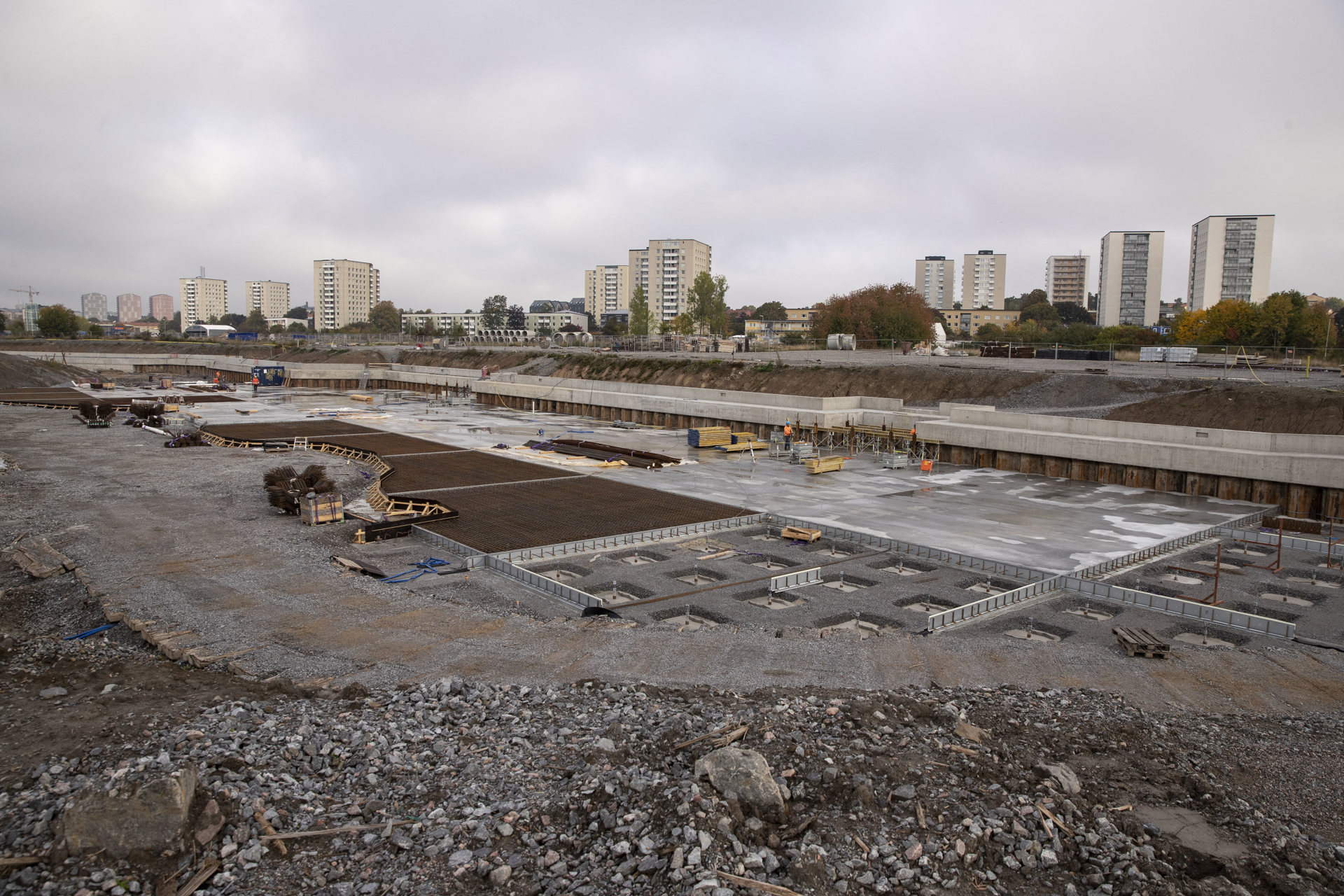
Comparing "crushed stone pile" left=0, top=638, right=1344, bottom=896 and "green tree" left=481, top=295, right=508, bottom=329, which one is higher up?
"green tree" left=481, top=295, right=508, bottom=329

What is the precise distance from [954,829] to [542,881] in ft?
12.9

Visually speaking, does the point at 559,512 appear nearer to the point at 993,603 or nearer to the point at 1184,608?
the point at 993,603

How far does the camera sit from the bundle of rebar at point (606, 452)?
35.8m

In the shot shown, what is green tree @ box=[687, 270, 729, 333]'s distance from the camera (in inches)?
4033

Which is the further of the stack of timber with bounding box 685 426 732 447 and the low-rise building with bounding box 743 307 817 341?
the low-rise building with bounding box 743 307 817 341

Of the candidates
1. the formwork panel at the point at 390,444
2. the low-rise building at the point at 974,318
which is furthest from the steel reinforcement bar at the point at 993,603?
the low-rise building at the point at 974,318

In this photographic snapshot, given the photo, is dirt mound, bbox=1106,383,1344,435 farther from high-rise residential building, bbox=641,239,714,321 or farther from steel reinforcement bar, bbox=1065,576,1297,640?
high-rise residential building, bbox=641,239,714,321

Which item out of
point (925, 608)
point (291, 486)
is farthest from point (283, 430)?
point (925, 608)

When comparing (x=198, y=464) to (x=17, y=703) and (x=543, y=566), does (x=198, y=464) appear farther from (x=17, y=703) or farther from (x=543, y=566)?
(x=17, y=703)

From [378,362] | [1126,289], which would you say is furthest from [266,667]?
[1126,289]

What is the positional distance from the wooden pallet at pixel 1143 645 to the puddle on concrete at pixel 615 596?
9.33 meters

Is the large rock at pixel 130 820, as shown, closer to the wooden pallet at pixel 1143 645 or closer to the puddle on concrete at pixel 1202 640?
the wooden pallet at pixel 1143 645

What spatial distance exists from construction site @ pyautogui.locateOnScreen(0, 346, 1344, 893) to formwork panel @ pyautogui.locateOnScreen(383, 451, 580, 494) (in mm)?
346

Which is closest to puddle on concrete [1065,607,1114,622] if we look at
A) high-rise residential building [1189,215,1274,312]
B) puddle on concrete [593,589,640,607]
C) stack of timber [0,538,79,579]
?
puddle on concrete [593,589,640,607]
